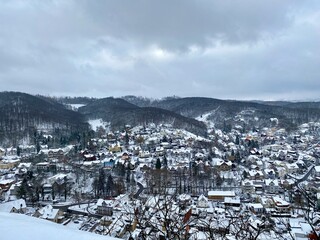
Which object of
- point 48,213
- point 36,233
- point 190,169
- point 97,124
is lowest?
point 190,169

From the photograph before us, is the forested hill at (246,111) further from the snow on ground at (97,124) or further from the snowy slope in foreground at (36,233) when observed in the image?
the snowy slope in foreground at (36,233)

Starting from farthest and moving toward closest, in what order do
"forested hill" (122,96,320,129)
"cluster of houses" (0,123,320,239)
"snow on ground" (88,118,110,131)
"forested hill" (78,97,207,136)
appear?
1. "forested hill" (122,96,320,129)
2. "snow on ground" (88,118,110,131)
3. "forested hill" (78,97,207,136)
4. "cluster of houses" (0,123,320,239)

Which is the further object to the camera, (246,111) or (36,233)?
(246,111)

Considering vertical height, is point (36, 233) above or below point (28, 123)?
above

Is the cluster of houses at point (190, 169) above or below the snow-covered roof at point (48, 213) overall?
below

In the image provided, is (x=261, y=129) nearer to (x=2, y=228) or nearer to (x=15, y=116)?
(x=15, y=116)

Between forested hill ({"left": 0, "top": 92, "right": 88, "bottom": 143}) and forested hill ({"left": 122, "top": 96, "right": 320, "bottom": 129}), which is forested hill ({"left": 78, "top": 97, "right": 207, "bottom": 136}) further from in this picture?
forested hill ({"left": 122, "top": 96, "right": 320, "bottom": 129})

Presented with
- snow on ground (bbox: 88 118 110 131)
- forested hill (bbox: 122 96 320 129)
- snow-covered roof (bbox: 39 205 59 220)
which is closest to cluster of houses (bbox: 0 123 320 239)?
snow-covered roof (bbox: 39 205 59 220)

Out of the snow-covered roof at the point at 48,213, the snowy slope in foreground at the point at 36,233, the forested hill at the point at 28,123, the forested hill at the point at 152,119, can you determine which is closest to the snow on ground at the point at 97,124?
the forested hill at the point at 152,119

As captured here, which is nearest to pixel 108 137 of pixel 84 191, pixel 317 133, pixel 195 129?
pixel 195 129

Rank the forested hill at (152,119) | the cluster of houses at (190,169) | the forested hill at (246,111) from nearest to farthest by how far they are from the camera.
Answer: the cluster of houses at (190,169) < the forested hill at (152,119) < the forested hill at (246,111)

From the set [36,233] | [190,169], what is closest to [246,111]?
[190,169]

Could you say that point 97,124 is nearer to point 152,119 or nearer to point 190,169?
point 152,119
